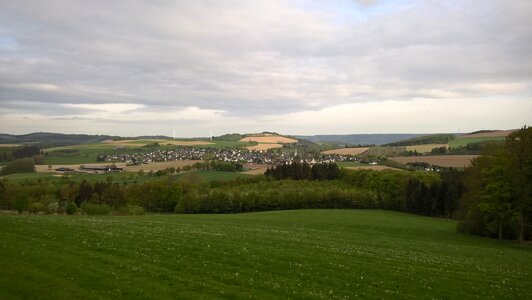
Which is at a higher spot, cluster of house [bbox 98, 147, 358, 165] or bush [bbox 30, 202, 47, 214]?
cluster of house [bbox 98, 147, 358, 165]

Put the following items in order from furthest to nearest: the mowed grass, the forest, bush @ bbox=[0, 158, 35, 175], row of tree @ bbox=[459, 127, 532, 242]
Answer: bush @ bbox=[0, 158, 35, 175] → the forest → row of tree @ bbox=[459, 127, 532, 242] → the mowed grass

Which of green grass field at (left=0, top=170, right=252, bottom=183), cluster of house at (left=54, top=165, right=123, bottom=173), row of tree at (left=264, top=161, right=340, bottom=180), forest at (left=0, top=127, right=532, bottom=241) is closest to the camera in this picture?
forest at (left=0, top=127, right=532, bottom=241)

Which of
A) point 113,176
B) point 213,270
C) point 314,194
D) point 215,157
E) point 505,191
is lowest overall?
point 314,194

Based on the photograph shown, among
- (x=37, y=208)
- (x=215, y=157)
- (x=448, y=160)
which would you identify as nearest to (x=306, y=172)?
(x=448, y=160)

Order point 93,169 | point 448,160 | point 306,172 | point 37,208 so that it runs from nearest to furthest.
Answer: point 37,208 < point 306,172 < point 448,160 < point 93,169

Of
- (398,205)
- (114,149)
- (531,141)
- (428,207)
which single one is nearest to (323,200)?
(398,205)

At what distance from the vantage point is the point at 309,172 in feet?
404

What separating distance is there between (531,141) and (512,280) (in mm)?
29123

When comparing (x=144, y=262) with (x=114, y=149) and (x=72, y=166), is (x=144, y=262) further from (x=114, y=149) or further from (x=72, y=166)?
(x=114, y=149)

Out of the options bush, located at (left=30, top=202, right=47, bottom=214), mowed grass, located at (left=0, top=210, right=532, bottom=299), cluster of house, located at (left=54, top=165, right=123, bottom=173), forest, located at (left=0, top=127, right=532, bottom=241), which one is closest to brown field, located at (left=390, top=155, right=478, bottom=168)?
forest, located at (left=0, top=127, right=532, bottom=241)

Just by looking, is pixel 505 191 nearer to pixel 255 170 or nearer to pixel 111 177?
pixel 255 170

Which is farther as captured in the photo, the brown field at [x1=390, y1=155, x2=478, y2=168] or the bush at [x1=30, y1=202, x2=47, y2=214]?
the brown field at [x1=390, y1=155, x2=478, y2=168]

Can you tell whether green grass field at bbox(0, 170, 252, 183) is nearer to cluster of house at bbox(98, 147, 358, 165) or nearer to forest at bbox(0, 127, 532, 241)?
forest at bbox(0, 127, 532, 241)

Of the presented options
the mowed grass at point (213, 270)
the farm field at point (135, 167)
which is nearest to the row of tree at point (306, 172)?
the farm field at point (135, 167)
